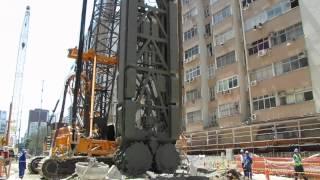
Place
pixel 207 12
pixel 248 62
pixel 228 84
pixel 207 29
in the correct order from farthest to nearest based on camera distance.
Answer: pixel 207 12
pixel 207 29
pixel 228 84
pixel 248 62

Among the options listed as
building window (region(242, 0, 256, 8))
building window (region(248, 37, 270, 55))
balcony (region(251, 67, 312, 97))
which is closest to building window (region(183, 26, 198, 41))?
building window (region(242, 0, 256, 8))

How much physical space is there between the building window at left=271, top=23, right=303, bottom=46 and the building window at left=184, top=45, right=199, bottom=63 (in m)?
15.7

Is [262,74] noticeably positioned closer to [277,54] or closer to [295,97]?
[277,54]

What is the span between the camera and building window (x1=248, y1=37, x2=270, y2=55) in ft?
126

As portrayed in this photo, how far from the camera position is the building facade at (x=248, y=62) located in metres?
33.6

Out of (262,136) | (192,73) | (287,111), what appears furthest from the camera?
(192,73)

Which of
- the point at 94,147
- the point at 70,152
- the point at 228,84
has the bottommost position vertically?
the point at 70,152

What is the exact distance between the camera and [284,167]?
23391 millimetres

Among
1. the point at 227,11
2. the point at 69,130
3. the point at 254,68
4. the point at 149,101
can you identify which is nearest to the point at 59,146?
the point at 69,130

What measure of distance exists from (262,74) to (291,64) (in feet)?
14.0

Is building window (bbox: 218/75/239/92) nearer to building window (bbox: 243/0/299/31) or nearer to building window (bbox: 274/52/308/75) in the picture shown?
building window (bbox: 243/0/299/31)

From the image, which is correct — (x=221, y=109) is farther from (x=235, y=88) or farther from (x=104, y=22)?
(x=104, y=22)

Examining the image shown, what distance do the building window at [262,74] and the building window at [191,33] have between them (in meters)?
15.0

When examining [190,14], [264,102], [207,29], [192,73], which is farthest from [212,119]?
[190,14]
